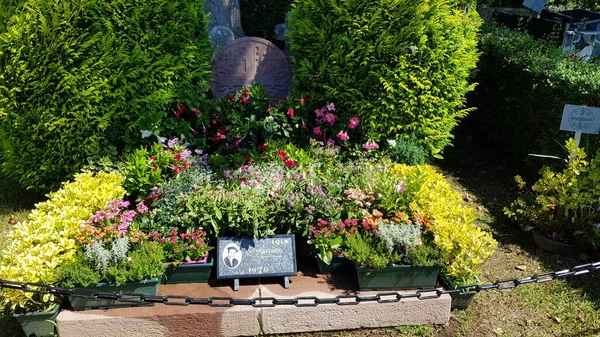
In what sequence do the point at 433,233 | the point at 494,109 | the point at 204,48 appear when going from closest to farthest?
the point at 433,233
the point at 204,48
the point at 494,109

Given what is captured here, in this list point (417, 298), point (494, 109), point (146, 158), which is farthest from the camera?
point (494, 109)

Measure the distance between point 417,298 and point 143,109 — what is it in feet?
10.3

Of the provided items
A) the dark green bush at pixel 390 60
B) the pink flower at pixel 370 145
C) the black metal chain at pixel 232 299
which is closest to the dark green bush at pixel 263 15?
the dark green bush at pixel 390 60

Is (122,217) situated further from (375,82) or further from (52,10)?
(375,82)

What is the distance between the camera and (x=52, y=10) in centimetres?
434

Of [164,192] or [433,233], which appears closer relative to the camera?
[433,233]

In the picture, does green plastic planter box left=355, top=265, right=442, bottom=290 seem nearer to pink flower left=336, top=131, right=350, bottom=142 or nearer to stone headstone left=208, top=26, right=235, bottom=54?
pink flower left=336, top=131, right=350, bottom=142

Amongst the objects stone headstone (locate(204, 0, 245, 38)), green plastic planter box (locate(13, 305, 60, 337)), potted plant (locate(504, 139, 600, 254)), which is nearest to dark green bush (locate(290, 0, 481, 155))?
potted plant (locate(504, 139, 600, 254))

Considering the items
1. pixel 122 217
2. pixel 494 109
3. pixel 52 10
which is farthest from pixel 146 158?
pixel 494 109

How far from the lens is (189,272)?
3484mm

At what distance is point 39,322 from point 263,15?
6.92 meters

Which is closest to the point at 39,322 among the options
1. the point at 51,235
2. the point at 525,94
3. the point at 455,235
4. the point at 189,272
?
the point at 51,235

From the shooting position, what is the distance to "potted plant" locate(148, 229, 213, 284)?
3.45m

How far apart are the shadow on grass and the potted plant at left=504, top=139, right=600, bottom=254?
136 mm
